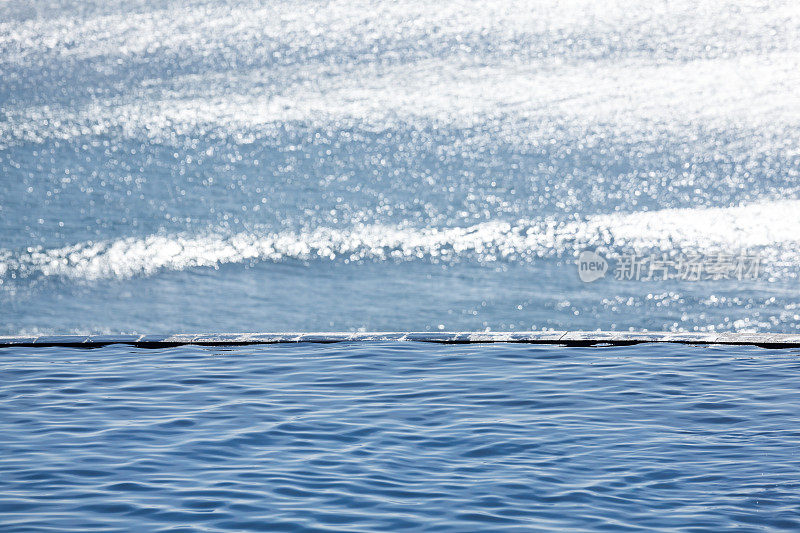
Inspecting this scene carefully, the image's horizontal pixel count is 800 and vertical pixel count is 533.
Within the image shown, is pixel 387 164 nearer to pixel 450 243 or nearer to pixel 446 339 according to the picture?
pixel 450 243

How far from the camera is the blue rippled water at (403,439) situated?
387cm

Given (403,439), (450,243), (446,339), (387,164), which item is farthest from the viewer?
(387,164)

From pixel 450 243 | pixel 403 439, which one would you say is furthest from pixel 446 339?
pixel 450 243

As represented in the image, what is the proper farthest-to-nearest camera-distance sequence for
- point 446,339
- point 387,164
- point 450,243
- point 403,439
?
point 387,164 < point 450,243 < point 446,339 < point 403,439

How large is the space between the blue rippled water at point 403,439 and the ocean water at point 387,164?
12.7 meters

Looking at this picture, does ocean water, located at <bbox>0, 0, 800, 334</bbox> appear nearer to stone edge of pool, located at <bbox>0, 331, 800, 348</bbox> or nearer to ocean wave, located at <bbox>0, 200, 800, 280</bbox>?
ocean wave, located at <bbox>0, 200, 800, 280</bbox>

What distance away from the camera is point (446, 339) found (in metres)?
7.18

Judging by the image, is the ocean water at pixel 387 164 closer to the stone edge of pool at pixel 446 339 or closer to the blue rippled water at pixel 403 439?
the stone edge of pool at pixel 446 339

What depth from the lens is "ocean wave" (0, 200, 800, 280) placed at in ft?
71.5

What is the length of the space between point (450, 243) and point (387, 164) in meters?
2.61

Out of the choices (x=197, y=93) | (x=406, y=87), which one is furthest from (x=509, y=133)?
(x=197, y=93)

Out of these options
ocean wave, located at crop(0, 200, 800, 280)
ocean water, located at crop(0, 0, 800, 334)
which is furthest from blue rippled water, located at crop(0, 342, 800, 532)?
ocean wave, located at crop(0, 200, 800, 280)

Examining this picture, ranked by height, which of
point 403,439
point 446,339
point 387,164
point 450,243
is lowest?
point 403,439

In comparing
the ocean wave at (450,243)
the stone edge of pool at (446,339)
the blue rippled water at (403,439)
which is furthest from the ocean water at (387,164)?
the blue rippled water at (403,439)
